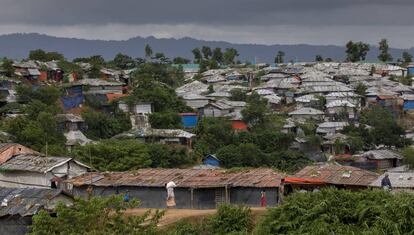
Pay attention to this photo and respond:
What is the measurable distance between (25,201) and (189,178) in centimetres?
539

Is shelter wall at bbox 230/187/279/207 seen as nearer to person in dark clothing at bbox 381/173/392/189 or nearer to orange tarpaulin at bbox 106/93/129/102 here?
person in dark clothing at bbox 381/173/392/189

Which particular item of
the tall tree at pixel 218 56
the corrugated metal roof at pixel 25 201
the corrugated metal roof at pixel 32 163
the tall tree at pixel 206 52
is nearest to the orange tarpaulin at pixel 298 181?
the corrugated metal roof at pixel 25 201

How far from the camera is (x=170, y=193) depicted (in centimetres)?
2266

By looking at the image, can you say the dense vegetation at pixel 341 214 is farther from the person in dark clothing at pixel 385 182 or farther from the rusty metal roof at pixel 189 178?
the person in dark clothing at pixel 385 182

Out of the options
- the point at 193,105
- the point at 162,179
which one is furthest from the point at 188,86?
the point at 162,179

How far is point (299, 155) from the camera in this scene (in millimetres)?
42375

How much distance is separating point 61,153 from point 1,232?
14.9 meters

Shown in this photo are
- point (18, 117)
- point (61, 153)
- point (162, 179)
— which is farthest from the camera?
point (18, 117)

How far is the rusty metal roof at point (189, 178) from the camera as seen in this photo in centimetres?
2236

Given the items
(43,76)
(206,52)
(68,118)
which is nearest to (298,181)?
(68,118)

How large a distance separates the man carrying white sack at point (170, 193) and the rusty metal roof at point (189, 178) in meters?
0.26

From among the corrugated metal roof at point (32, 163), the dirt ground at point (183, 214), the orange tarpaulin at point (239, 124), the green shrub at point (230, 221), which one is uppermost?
the green shrub at point (230, 221)

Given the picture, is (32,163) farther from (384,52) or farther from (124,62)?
(384,52)

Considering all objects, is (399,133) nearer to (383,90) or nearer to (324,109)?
(324,109)
